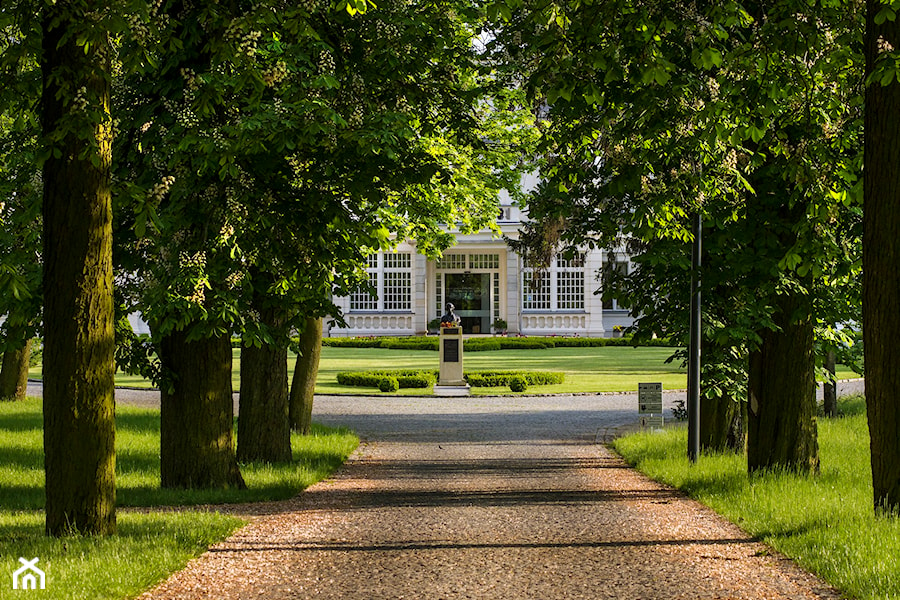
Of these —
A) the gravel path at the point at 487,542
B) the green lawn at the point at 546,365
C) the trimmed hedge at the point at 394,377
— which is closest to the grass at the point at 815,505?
the gravel path at the point at 487,542

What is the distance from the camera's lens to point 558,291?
179 ft

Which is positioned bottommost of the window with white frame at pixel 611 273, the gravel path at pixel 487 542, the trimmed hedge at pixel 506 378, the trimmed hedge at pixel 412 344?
the gravel path at pixel 487 542

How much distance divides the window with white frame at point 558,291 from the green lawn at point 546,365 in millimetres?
5974

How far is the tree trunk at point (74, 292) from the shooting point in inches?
278

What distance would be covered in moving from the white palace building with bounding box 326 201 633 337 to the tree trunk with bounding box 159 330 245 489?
4290 cm

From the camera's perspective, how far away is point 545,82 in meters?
8.16

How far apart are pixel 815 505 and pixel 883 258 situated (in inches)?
103

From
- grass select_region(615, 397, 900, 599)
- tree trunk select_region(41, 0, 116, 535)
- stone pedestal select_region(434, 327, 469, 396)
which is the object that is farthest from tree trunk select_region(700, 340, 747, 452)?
stone pedestal select_region(434, 327, 469, 396)

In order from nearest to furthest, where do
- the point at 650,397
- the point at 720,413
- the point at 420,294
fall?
the point at 720,413 → the point at 650,397 → the point at 420,294

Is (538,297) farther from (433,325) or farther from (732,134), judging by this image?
(732,134)

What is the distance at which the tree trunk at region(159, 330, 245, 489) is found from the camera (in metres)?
10.3

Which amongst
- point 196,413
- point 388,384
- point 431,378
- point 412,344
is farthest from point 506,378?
point 196,413

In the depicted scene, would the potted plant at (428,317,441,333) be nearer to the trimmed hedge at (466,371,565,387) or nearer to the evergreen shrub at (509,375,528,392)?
the trimmed hedge at (466,371,565,387)

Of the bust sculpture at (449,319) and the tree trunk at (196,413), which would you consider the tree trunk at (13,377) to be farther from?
the tree trunk at (196,413)
